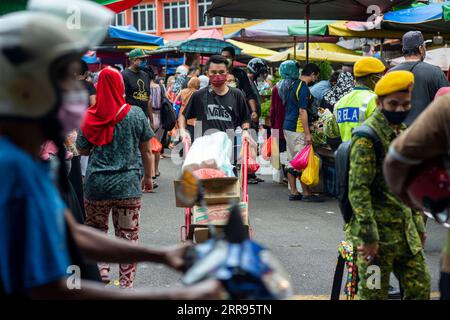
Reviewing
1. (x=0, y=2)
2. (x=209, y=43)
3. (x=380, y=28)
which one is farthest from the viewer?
(x=209, y=43)

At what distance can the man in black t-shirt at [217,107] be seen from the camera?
8.25 metres

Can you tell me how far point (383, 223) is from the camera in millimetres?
4684

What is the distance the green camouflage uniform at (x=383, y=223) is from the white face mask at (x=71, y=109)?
2489 millimetres

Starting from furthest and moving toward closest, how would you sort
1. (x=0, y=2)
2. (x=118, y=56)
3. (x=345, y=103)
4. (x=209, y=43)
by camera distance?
(x=118, y=56) < (x=209, y=43) < (x=345, y=103) < (x=0, y=2)

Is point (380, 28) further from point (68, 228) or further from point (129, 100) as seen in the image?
point (68, 228)

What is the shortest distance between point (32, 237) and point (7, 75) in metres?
0.48

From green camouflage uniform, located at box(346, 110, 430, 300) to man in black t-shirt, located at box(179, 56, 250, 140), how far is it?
3566mm

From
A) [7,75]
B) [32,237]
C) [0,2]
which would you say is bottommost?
[32,237]

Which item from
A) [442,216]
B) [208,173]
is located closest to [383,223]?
[442,216]

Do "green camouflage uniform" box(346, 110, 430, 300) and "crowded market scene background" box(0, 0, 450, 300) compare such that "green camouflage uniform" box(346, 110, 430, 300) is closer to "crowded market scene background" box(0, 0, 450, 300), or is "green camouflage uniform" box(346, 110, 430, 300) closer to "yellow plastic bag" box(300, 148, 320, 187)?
"crowded market scene background" box(0, 0, 450, 300)

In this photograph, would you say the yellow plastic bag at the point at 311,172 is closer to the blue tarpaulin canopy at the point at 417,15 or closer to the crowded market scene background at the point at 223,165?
the crowded market scene background at the point at 223,165

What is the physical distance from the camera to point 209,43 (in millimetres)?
22672

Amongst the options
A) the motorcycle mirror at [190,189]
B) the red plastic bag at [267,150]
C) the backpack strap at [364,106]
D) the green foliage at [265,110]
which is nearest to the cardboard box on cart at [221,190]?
the backpack strap at [364,106]
